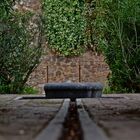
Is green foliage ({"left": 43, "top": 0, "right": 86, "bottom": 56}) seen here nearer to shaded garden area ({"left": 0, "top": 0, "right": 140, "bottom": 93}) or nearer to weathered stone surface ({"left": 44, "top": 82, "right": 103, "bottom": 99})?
shaded garden area ({"left": 0, "top": 0, "right": 140, "bottom": 93})

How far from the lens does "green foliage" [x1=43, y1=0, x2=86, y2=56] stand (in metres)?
14.7

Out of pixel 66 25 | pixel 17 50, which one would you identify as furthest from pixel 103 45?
pixel 66 25

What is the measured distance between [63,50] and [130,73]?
12.0ft

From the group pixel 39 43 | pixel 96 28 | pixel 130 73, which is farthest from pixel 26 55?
pixel 96 28

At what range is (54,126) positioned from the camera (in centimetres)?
262

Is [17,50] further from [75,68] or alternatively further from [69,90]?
[75,68]

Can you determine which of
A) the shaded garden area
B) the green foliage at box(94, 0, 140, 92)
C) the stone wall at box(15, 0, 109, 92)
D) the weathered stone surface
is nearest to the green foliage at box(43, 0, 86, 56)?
the stone wall at box(15, 0, 109, 92)

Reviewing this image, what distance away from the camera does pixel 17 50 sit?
1150 cm

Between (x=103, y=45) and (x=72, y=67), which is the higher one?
(x=103, y=45)

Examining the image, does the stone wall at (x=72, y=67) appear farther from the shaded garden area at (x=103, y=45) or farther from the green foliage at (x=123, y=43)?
the green foliage at (x=123, y=43)

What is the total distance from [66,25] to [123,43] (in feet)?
12.1

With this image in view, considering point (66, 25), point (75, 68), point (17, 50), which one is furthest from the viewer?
point (66, 25)

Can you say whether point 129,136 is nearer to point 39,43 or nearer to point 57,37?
point 39,43

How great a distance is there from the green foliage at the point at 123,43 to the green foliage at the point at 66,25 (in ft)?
8.19
